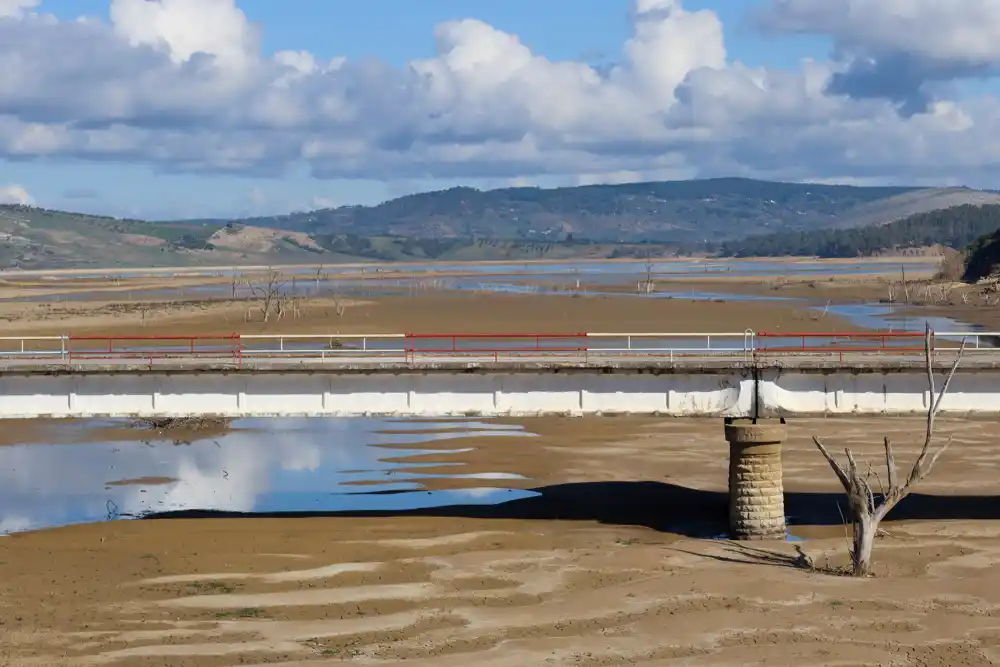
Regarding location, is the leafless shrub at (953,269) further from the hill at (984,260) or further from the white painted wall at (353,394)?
the white painted wall at (353,394)

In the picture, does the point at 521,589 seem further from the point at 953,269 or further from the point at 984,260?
the point at 953,269

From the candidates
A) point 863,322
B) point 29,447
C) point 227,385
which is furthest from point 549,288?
point 227,385

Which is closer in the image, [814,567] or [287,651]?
[287,651]

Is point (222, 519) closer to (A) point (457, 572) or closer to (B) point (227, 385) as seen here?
(B) point (227, 385)

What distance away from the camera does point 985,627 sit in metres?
28.4

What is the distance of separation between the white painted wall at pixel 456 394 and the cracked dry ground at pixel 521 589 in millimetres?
3342

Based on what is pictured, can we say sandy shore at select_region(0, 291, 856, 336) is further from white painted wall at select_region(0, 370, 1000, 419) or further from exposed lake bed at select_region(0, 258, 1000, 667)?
white painted wall at select_region(0, 370, 1000, 419)

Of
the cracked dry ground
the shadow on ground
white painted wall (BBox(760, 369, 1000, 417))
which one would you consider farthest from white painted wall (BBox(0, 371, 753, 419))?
the cracked dry ground

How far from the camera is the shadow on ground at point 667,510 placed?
39.2 metres

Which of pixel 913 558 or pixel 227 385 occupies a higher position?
pixel 227 385

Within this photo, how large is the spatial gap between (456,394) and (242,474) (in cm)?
1176

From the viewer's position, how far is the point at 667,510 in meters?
41.0

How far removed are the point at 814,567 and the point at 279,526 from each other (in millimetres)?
15444

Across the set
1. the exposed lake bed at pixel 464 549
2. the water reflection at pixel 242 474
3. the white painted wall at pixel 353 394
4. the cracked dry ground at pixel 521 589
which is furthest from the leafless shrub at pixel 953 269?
the white painted wall at pixel 353 394
